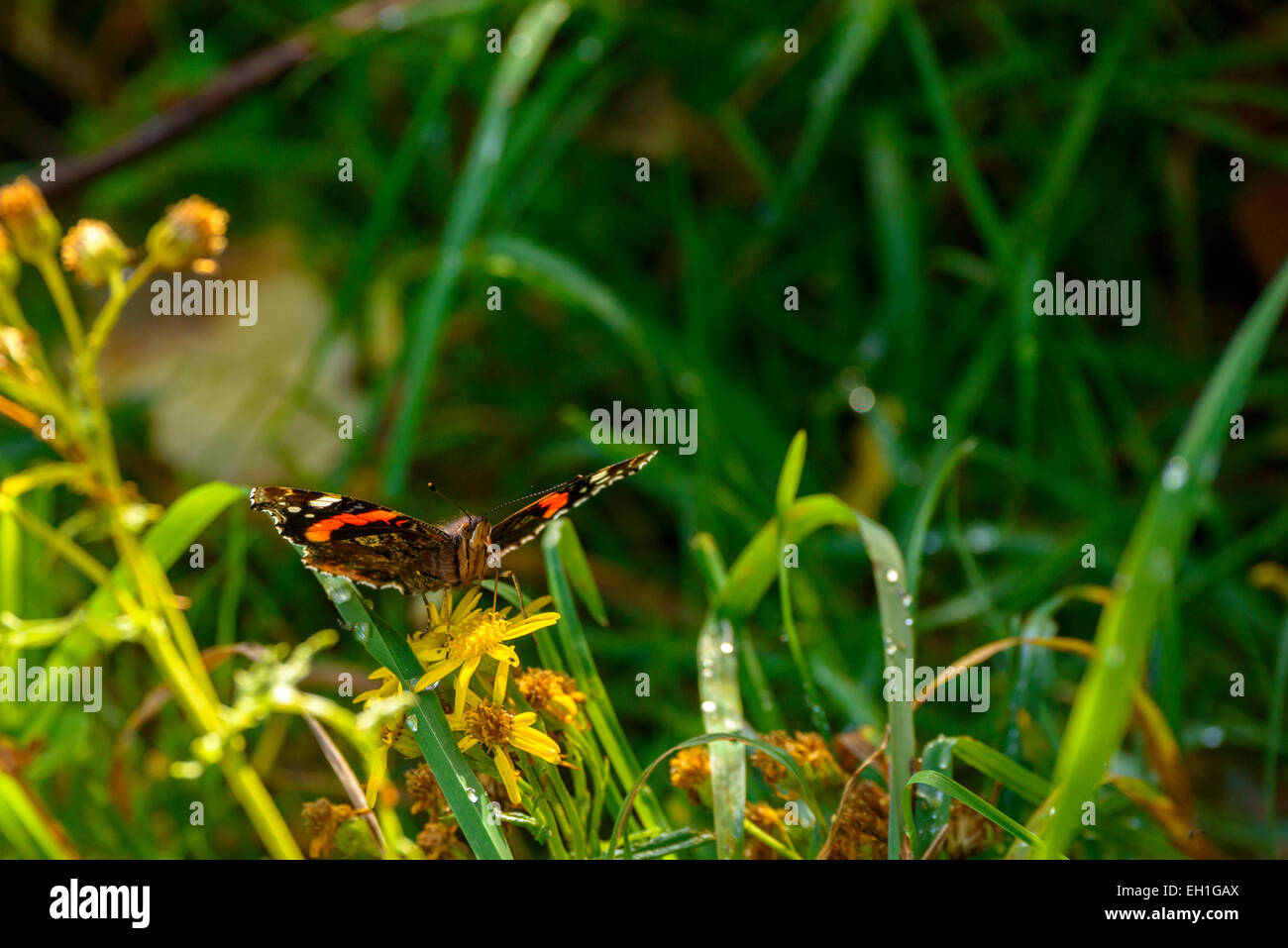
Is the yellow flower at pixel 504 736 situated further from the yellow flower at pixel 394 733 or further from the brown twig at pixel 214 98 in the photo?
the brown twig at pixel 214 98

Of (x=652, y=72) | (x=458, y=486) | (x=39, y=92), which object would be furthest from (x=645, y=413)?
(x=39, y=92)

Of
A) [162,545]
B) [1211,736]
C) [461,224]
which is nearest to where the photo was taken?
[162,545]

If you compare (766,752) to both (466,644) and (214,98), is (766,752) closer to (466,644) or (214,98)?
(466,644)

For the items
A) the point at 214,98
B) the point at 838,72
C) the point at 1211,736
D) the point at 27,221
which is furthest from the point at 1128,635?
the point at 214,98

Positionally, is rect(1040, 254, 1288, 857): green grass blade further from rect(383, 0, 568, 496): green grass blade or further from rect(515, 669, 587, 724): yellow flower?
rect(383, 0, 568, 496): green grass blade

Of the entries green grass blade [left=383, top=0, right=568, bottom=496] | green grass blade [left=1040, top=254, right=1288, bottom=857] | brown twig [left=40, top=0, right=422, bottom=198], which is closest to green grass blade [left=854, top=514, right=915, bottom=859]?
green grass blade [left=1040, top=254, right=1288, bottom=857]
